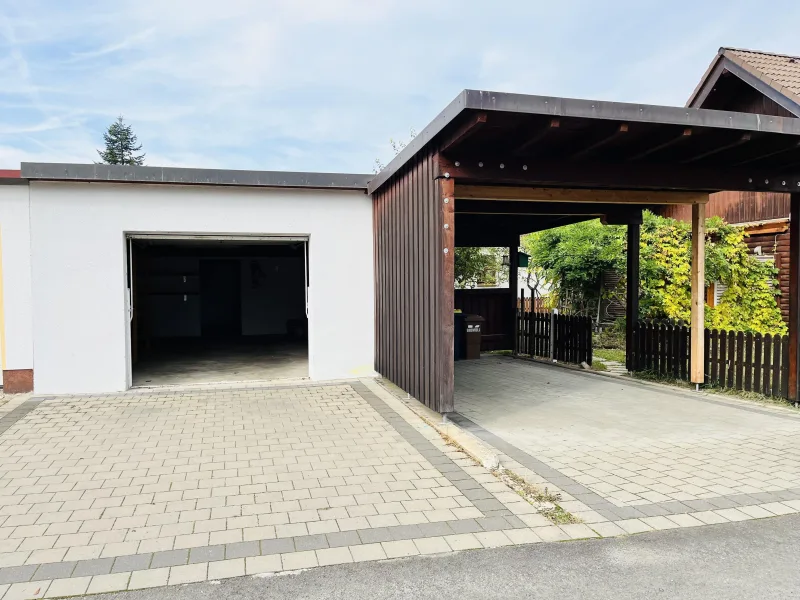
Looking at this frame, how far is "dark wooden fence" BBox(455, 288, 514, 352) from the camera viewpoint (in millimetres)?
11906

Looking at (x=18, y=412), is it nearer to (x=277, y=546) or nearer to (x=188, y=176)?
(x=188, y=176)

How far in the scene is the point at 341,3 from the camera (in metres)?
11.9

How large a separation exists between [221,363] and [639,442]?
7361 millimetres

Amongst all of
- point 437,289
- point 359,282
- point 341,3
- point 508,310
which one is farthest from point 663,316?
point 341,3

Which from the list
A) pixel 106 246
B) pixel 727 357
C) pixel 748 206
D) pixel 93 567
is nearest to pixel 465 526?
pixel 93 567

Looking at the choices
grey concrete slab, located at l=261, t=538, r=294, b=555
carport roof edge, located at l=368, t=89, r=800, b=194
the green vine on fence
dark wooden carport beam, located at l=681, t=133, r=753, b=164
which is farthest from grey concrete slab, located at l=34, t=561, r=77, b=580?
the green vine on fence

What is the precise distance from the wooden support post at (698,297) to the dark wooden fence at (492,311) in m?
4.35

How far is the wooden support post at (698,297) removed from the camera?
788 centimetres

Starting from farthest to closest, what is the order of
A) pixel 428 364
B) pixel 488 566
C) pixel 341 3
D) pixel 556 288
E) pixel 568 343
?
pixel 556 288 → pixel 341 3 → pixel 568 343 → pixel 428 364 → pixel 488 566

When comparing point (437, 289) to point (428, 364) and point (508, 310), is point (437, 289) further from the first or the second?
point (508, 310)

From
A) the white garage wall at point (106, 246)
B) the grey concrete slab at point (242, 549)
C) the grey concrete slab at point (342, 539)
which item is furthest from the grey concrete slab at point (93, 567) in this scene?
the white garage wall at point (106, 246)

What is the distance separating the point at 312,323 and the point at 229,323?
9.48m

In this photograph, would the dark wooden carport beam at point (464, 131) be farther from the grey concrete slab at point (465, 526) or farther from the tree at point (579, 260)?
the tree at point (579, 260)

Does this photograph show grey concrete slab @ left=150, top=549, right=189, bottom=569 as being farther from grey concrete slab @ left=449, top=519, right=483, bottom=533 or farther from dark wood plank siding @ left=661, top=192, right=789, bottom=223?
dark wood plank siding @ left=661, top=192, right=789, bottom=223
